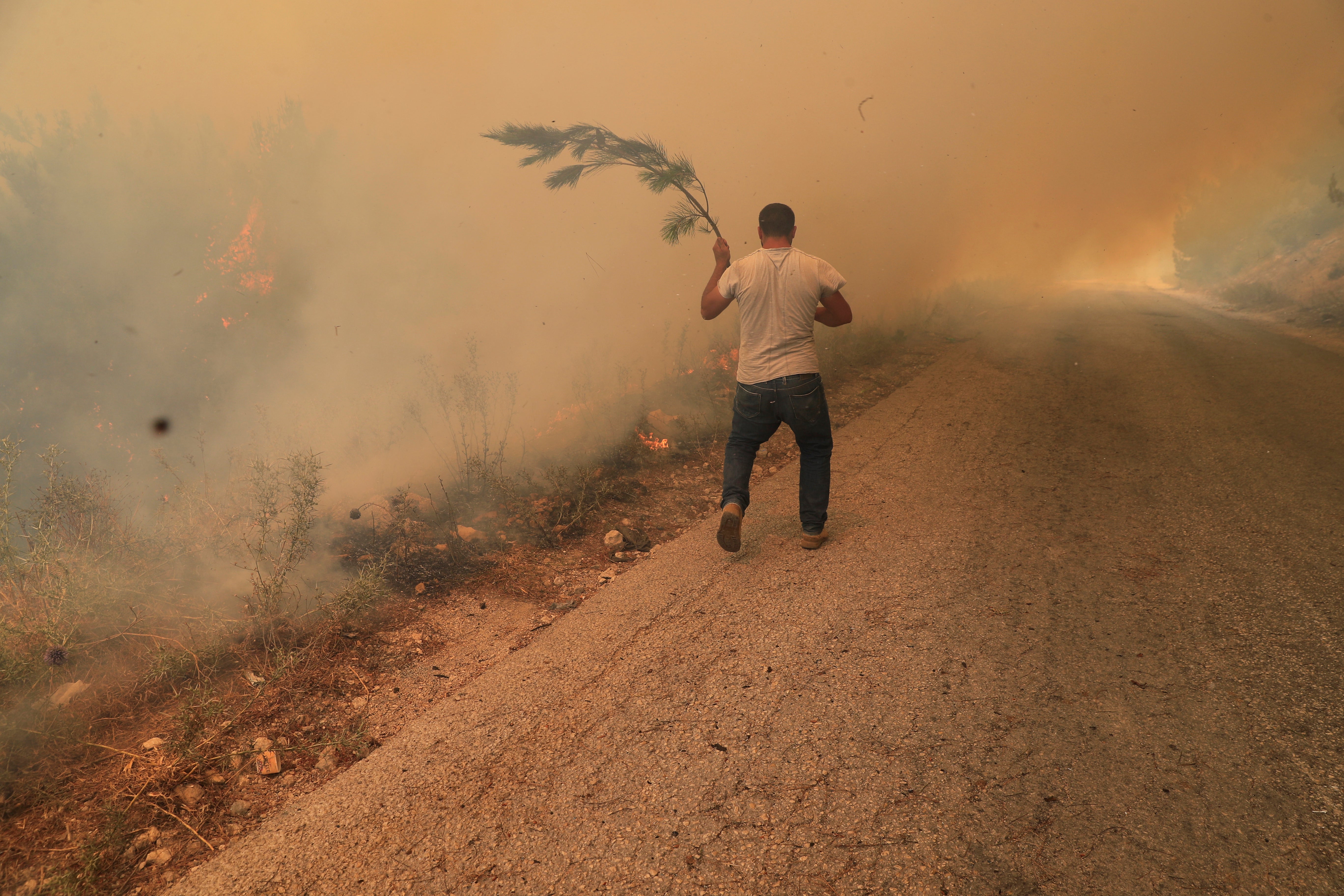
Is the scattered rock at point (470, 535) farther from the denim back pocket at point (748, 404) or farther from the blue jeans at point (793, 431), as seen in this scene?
the denim back pocket at point (748, 404)

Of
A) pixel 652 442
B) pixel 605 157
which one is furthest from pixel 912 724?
pixel 605 157

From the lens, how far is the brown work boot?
330 cm

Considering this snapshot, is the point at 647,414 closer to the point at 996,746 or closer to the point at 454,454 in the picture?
the point at 454,454

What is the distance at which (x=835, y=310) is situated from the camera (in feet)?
11.1

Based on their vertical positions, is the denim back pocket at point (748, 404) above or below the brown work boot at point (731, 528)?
above

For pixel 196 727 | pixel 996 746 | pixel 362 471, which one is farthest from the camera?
pixel 362 471

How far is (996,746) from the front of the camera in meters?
2.04

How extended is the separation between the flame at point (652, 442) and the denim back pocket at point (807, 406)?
231 cm

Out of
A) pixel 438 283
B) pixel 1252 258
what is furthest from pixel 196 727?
pixel 1252 258

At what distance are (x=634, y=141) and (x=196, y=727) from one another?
485 cm

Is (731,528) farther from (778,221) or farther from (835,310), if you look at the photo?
(778,221)

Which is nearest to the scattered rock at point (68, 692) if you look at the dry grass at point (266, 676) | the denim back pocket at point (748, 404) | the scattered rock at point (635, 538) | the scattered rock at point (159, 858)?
the dry grass at point (266, 676)

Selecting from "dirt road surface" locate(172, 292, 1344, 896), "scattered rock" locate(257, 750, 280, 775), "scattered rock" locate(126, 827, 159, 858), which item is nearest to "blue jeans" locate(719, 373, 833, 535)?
"dirt road surface" locate(172, 292, 1344, 896)

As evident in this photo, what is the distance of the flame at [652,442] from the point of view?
5.53 metres
